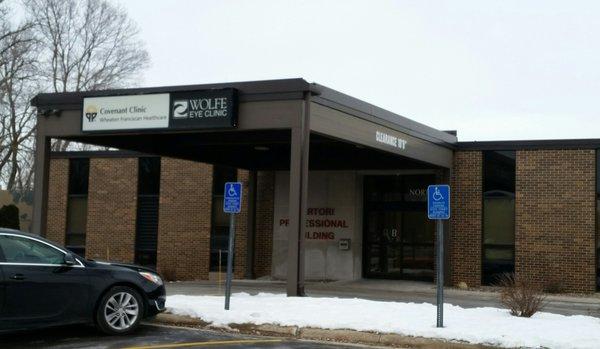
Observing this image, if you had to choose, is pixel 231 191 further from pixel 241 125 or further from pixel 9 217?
pixel 9 217

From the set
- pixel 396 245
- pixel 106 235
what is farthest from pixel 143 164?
pixel 396 245

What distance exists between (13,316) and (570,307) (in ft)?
38.9

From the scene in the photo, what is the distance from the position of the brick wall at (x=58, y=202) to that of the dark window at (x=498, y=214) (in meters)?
14.8

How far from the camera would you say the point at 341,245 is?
902 inches

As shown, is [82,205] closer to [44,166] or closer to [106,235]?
[106,235]

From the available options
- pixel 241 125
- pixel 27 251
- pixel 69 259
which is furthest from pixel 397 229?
pixel 27 251

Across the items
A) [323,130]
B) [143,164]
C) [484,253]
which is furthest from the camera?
[143,164]

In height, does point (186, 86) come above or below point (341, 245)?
above

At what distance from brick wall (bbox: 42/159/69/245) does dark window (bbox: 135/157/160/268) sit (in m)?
3.11

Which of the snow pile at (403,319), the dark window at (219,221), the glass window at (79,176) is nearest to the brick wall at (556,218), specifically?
the snow pile at (403,319)

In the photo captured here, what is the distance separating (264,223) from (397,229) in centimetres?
439

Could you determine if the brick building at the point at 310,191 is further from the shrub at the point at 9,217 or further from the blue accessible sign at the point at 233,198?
the shrub at the point at 9,217

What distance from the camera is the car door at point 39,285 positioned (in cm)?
941

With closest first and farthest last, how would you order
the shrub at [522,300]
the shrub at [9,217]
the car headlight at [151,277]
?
the car headlight at [151,277] → the shrub at [522,300] → the shrub at [9,217]
